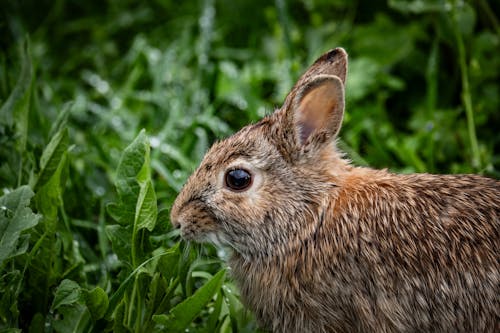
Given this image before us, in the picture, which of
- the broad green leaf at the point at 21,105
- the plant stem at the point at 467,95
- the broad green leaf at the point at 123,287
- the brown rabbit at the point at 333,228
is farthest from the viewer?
the plant stem at the point at 467,95

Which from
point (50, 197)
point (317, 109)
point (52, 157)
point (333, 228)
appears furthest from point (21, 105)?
point (333, 228)

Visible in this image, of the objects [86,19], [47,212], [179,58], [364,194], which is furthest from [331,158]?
[86,19]

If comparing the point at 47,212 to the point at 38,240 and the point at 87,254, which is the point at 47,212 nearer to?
the point at 38,240

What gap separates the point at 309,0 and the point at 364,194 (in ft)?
10.1

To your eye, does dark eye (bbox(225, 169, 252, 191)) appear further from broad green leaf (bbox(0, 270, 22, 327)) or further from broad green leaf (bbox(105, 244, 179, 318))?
broad green leaf (bbox(0, 270, 22, 327))

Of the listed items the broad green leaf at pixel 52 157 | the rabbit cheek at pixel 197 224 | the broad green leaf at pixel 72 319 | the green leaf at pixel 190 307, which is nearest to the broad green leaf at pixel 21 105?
the broad green leaf at pixel 52 157

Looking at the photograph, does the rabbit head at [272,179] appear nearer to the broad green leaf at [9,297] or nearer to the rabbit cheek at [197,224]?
the rabbit cheek at [197,224]

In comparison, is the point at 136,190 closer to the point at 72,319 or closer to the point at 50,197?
the point at 50,197

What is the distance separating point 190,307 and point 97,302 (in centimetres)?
36

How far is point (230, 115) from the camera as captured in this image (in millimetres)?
5367

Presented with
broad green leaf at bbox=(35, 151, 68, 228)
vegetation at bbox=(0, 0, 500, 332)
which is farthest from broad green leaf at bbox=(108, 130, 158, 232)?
broad green leaf at bbox=(35, 151, 68, 228)

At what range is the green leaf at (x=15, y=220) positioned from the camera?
3.16 meters

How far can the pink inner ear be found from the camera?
134 inches

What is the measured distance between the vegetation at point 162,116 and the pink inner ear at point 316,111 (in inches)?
25.4
